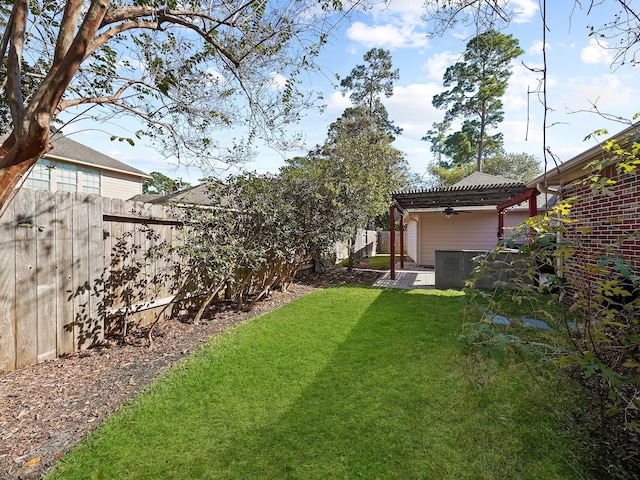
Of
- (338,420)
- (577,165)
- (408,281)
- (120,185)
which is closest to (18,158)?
(338,420)

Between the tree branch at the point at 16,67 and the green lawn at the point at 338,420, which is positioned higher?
the tree branch at the point at 16,67

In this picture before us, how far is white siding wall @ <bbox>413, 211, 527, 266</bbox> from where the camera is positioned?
13.4m

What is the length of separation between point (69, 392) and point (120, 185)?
595 inches

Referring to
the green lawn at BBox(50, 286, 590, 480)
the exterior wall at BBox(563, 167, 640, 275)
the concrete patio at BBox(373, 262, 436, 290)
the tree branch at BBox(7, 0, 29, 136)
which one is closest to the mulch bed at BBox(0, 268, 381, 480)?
the green lawn at BBox(50, 286, 590, 480)

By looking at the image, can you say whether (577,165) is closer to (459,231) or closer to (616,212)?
(616,212)

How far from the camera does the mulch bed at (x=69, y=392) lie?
2191 mm

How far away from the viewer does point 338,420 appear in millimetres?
2586

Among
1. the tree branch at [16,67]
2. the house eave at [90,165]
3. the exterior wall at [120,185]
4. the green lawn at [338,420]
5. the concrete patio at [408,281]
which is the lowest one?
the green lawn at [338,420]

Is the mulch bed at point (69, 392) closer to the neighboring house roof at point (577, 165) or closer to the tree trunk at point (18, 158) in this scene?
the tree trunk at point (18, 158)

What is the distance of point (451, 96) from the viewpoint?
21.9 metres

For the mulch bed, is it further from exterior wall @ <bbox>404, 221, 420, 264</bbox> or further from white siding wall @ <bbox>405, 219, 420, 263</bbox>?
white siding wall @ <bbox>405, 219, 420, 263</bbox>

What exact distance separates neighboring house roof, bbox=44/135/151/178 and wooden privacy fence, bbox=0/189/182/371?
34.5ft

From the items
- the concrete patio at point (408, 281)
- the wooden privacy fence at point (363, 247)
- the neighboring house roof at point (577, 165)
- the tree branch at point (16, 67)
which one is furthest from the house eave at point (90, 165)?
the neighboring house roof at point (577, 165)

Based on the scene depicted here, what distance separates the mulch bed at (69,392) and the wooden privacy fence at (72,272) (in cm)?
25
